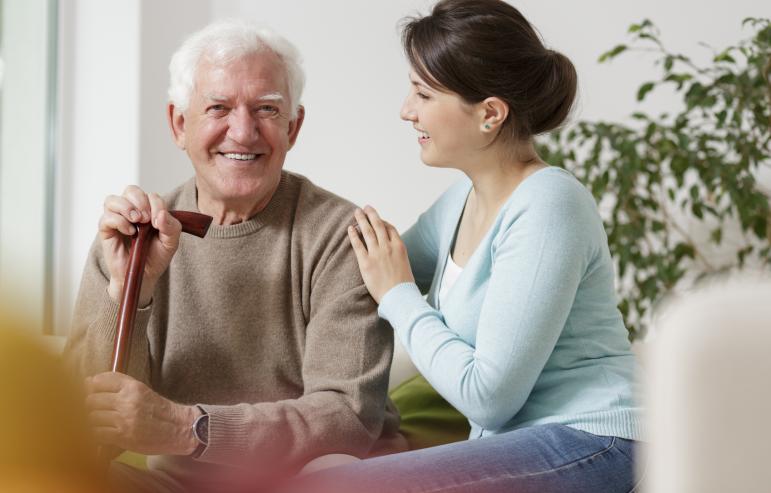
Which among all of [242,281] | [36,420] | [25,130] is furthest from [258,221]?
[25,130]

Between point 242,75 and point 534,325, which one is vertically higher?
point 242,75

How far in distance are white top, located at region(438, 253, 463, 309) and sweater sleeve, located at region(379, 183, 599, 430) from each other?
0.15 metres

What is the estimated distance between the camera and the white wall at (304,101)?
4051 millimetres

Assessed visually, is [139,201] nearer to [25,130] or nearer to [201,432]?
[201,432]

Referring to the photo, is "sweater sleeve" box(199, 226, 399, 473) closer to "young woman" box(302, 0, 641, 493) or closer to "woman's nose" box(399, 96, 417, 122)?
"young woman" box(302, 0, 641, 493)

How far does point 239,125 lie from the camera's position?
1.74 metres

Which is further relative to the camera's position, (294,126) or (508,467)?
(294,126)

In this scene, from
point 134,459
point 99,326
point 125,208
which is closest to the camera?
point 125,208

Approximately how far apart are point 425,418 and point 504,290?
622mm

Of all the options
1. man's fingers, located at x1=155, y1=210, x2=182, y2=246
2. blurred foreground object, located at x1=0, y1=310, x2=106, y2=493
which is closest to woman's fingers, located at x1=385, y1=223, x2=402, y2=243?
man's fingers, located at x1=155, y1=210, x2=182, y2=246

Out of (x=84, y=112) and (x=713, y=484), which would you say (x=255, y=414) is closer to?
(x=713, y=484)

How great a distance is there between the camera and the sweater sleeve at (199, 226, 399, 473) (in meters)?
1.51

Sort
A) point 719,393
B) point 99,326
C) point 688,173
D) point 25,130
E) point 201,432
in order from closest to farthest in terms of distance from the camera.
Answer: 1. point 719,393
2. point 201,432
3. point 99,326
4. point 688,173
5. point 25,130

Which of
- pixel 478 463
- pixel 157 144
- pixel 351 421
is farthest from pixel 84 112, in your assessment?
pixel 478 463
